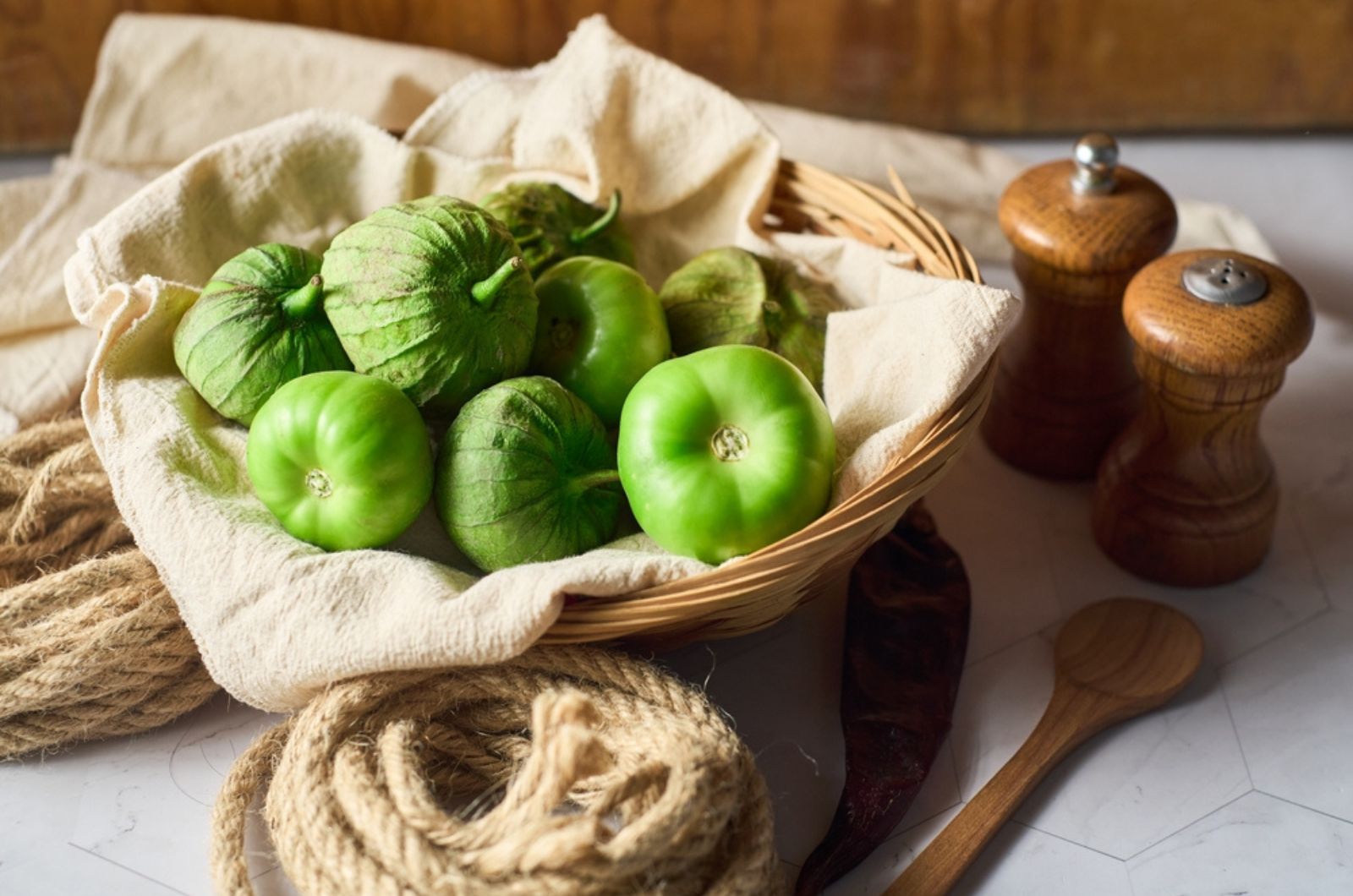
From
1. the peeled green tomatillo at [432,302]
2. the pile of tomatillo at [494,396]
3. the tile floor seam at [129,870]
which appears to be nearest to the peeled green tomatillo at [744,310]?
the pile of tomatillo at [494,396]

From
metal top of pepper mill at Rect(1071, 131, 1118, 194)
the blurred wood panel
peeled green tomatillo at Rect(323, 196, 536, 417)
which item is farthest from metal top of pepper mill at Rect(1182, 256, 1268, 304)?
the blurred wood panel

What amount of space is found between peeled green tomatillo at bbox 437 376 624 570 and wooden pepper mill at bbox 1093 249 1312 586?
14.4 inches

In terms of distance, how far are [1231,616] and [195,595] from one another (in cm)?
67

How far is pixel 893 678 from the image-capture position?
0.81 m

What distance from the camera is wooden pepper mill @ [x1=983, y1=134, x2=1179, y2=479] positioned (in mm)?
893

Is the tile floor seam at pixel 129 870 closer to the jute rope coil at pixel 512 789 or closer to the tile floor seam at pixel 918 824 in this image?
the jute rope coil at pixel 512 789

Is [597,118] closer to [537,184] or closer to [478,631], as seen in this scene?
[537,184]

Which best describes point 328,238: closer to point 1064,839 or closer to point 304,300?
point 304,300

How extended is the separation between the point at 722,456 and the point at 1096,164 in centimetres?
37

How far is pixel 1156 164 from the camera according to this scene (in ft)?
4.34

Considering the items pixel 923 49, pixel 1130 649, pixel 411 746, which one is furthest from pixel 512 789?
pixel 923 49

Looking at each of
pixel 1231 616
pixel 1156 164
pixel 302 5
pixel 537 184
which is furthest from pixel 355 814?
pixel 1156 164

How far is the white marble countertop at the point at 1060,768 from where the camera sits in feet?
2.41

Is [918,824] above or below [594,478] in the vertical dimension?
below
